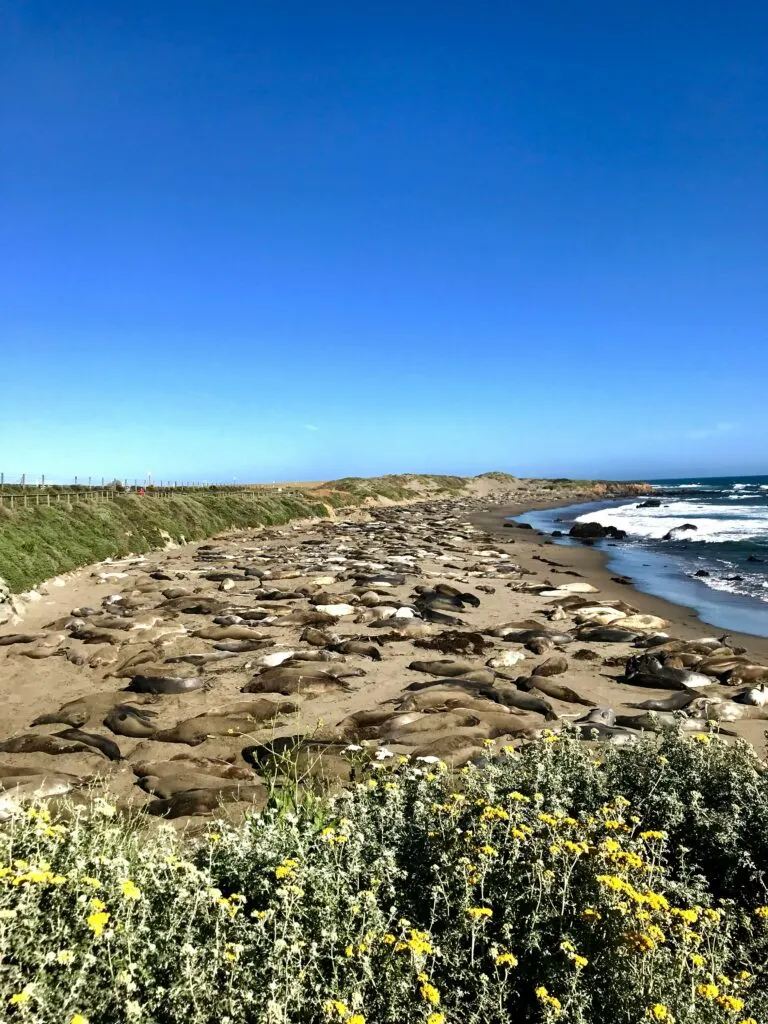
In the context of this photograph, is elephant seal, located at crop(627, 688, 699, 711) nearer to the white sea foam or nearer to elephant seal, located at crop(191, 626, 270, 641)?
elephant seal, located at crop(191, 626, 270, 641)

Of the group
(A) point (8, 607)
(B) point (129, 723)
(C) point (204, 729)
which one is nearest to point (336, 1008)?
(C) point (204, 729)

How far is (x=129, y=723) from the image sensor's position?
8.70m

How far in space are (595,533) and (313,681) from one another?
35277 millimetres

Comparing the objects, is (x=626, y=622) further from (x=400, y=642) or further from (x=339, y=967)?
(x=339, y=967)

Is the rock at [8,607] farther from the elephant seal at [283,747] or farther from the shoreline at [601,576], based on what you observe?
the shoreline at [601,576]

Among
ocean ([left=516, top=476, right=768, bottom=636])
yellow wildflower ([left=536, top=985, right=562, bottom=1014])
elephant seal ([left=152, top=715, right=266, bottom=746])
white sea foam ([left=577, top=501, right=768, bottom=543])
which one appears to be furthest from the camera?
A: white sea foam ([left=577, top=501, right=768, bottom=543])

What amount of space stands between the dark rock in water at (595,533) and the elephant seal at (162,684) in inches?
1328

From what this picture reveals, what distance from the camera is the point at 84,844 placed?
13.2 ft

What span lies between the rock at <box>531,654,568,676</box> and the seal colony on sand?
6 cm

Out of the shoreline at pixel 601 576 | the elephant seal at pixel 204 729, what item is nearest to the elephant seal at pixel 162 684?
the elephant seal at pixel 204 729

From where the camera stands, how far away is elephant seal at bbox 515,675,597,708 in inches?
402

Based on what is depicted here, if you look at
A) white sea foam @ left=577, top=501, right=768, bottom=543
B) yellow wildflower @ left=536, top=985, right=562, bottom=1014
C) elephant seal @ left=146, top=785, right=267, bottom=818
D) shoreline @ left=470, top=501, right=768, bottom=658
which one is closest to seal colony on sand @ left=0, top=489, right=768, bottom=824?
elephant seal @ left=146, top=785, right=267, bottom=818

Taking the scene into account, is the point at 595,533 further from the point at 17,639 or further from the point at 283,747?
the point at 283,747

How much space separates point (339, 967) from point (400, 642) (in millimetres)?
10316
